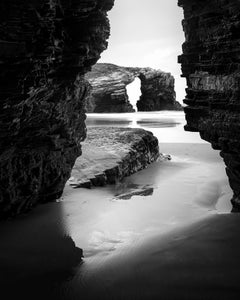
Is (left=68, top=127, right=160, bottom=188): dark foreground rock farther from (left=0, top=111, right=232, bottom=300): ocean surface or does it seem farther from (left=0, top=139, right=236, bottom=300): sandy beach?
(left=0, top=139, right=236, bottom=300): sandy beach

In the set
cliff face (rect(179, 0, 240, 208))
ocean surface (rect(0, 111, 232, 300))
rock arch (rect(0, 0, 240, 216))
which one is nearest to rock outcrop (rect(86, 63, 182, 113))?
ocean surface (rect(0, 111, 232, 300))

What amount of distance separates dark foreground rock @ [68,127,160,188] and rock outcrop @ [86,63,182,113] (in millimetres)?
24925

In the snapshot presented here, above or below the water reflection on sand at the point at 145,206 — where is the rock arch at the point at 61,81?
above

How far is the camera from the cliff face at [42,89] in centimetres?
566

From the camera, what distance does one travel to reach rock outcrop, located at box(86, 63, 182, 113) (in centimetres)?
4200

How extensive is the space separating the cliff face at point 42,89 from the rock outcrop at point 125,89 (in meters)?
33.1

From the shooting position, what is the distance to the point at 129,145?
1387 centimetres

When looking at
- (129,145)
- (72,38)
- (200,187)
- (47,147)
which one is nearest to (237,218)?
(200,187)

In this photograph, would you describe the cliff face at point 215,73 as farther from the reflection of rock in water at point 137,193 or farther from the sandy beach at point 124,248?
the reflection of rock in water at point 137,193

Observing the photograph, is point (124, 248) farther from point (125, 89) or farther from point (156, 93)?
point (156, 93)

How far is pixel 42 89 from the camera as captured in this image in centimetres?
657

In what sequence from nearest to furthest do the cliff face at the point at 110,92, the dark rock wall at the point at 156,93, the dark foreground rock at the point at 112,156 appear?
the dark foreground rock at the point at 112,156 < the cliff face at the point at 110,92 < the dark rock wall at the point at 156,93

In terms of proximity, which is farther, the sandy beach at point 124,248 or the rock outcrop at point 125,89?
the rock outcrop at point 125,89

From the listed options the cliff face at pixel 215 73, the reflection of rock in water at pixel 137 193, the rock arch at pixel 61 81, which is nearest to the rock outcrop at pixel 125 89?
the reflection of rock in water at pixel 137 193
